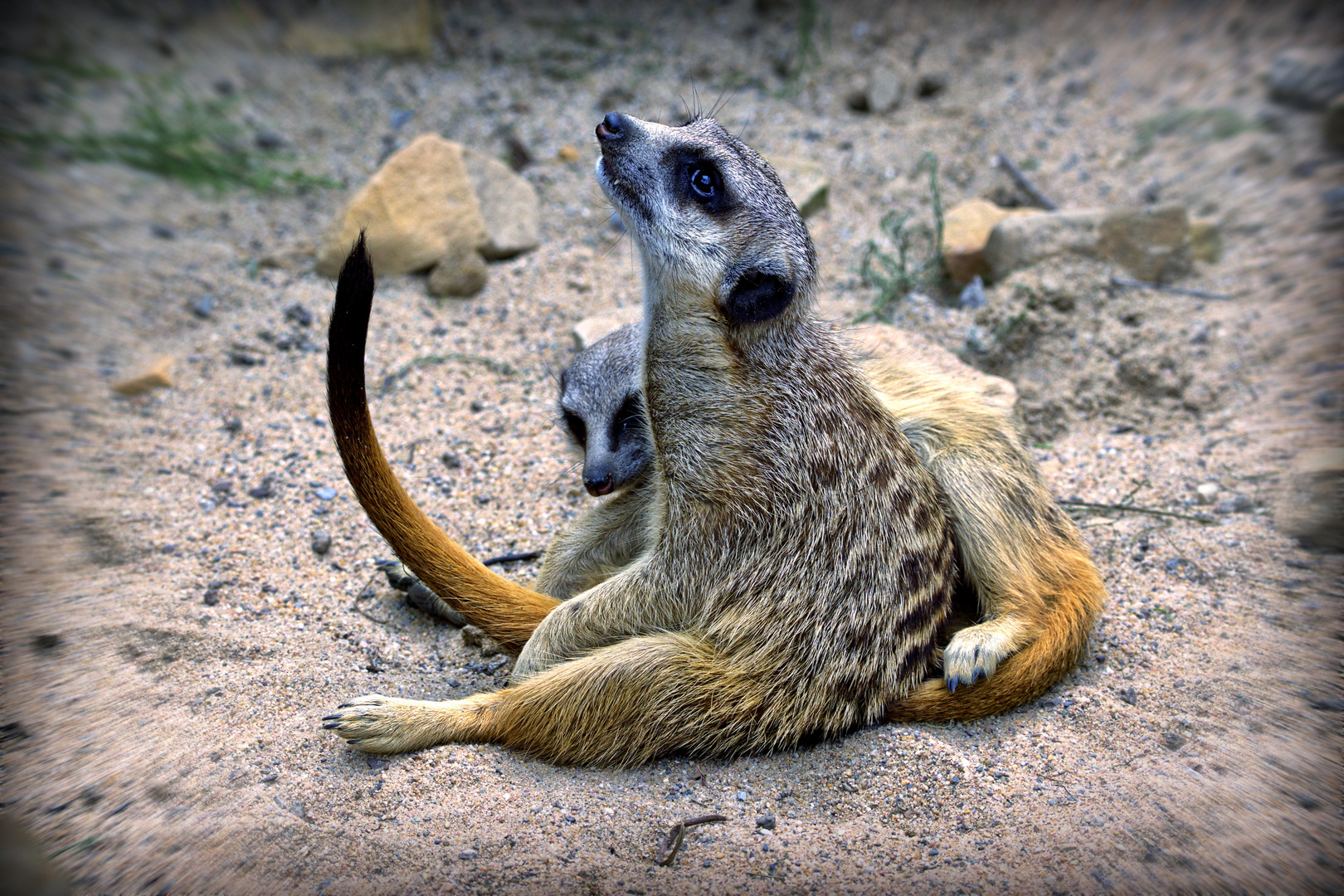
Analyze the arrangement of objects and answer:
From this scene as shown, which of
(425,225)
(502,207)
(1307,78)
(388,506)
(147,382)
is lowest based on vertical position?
(388,506)

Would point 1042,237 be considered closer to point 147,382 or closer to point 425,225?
point 425,225

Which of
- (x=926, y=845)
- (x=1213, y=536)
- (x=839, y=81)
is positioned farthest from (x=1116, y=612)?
(x=839, y=81)

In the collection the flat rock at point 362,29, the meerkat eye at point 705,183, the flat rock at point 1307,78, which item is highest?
the flat rock at point 362,29

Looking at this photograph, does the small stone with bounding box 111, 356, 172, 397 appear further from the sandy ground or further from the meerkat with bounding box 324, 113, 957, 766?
the meerkat with bounding box 324, 113, 957, 766

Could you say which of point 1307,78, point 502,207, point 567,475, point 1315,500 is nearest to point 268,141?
point 502,207

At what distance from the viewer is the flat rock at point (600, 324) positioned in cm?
358

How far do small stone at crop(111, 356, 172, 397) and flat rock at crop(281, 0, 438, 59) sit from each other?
271 centimetres

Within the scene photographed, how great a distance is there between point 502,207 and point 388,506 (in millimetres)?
2461

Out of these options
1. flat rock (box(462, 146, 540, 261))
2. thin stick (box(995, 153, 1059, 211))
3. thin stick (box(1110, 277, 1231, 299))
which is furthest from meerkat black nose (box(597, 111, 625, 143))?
thin stick (box(995, 153, 1059, 211))

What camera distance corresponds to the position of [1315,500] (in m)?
2.59

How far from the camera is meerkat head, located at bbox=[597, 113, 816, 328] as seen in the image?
7.20 feet

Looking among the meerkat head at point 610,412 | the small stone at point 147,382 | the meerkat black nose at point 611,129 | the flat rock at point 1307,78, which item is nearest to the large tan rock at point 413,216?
the small stone at point 147,382

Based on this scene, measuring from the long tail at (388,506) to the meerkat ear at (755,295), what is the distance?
853 millimetres

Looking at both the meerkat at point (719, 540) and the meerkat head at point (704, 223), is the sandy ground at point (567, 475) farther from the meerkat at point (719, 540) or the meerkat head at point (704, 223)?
the meerkat head at point (704, 223)
